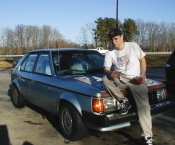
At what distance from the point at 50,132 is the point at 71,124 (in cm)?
78

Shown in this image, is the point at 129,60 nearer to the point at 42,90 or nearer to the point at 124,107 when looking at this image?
the point at 124,107

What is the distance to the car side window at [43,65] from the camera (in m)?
4.85

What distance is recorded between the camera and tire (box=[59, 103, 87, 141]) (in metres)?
3.84

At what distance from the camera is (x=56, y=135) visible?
4426 millimetres

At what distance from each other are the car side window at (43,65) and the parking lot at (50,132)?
1180mm

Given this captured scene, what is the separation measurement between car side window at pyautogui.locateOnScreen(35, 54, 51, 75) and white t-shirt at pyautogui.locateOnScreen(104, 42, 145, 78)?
1.57 meters

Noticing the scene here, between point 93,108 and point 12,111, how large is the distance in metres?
3.50

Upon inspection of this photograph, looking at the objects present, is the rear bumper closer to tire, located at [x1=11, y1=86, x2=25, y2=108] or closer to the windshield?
the windshield

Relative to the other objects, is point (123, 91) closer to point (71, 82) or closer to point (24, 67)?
point (71, 82)

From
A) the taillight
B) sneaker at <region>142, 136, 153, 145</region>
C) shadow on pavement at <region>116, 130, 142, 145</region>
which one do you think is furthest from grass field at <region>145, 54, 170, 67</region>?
the taillight

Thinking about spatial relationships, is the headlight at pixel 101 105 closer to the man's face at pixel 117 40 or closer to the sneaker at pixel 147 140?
the sneaker at pixel 147 140

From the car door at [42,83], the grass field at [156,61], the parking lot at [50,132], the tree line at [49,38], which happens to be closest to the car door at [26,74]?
the car door at [42,83]

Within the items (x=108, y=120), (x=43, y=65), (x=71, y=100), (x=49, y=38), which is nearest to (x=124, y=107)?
(x=108, y=120)

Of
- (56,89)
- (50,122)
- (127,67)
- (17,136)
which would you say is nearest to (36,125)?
(50,122)
